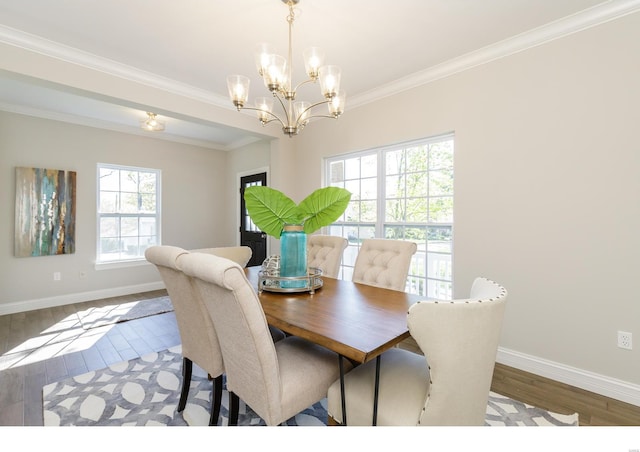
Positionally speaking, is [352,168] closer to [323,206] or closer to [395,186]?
[395,186]

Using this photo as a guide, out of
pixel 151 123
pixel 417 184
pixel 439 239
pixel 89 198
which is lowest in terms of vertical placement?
pixel 439 239

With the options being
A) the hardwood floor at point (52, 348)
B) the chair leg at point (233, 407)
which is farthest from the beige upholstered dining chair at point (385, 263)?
the hardwood floor at point (52, 348)

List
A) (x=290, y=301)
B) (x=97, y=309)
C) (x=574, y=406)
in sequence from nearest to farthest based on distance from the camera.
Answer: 1. (x=290, y=301)
2. (x=574, y=406)
3. (x=97, y=309)

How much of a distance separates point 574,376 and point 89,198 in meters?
5.76

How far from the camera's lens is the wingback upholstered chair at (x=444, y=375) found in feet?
3.23

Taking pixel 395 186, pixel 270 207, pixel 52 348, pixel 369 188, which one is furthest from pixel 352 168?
pixel 52 348

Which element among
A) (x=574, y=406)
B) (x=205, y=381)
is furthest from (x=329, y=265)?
(x=574, y=406)

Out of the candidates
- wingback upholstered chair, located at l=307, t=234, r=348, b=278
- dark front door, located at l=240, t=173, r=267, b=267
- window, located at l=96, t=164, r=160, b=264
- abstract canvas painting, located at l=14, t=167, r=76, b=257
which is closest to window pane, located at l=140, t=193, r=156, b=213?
window, located at l=96, t=164, r=160, b=264

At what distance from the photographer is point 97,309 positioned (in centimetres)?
390

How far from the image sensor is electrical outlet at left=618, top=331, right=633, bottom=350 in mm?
1966

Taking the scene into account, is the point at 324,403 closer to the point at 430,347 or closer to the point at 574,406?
the point at 430,347

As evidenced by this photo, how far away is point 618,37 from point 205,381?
3697 millimetres

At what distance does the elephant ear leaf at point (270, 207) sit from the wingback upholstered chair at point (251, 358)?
2.05ft

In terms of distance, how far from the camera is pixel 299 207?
1891 mm
